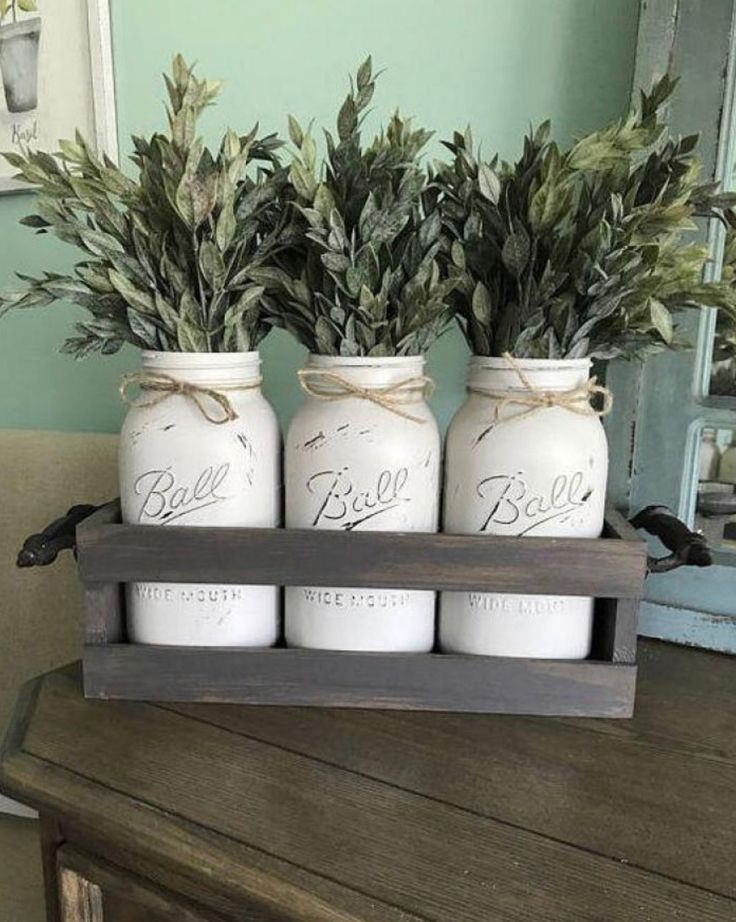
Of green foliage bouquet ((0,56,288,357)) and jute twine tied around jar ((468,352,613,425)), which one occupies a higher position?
green foliage bouquet ((0,56,288,357))

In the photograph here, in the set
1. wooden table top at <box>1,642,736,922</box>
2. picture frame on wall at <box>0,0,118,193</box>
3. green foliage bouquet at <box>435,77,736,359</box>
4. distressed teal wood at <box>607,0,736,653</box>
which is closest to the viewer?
wooden table top at <box>1,642,736,922</box>

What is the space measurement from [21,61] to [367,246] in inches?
29.4

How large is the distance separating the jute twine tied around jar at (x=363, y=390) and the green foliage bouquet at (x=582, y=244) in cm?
7

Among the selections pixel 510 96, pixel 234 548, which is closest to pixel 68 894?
pixel 234 548

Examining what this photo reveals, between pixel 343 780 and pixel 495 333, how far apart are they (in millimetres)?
364

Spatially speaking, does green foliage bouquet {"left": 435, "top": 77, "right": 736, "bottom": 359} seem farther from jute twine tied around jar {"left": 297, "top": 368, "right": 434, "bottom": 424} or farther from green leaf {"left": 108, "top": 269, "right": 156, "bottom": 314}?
green leaf {"left": 108, "top": 269, "right": 156, "bottom": 314}

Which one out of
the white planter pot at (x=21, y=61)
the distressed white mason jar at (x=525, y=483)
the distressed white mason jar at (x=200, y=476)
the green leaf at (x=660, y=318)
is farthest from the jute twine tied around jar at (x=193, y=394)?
the white planter pot at (x=21, y=61)

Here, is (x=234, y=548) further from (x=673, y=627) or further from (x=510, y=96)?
(x=510, y=96)

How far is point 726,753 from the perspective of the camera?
0.64 metres

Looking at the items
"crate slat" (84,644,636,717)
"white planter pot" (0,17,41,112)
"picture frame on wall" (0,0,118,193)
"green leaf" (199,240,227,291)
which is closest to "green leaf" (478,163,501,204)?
"green leaf" (199,240,227,291)

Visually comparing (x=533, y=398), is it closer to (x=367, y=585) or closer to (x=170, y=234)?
(x=367, y=585)

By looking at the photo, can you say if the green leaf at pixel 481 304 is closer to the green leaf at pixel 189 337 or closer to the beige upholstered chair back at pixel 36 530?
the green leaf at pixel 189 337

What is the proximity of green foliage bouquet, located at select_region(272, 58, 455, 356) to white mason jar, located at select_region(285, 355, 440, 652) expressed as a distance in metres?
0.03

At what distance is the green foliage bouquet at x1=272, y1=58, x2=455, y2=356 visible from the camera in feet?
2.15
